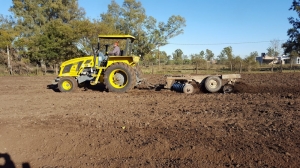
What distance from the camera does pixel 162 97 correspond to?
941 cm

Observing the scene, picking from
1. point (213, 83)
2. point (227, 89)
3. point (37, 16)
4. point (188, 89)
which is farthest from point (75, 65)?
point (37, 16)

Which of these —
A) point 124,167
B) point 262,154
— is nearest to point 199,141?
point 262,154

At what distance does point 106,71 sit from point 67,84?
191cm

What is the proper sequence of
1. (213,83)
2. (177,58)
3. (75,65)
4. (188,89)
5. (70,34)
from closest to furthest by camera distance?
(188,89)
(213,83)
(75,65)
(70,34)
(177,58)

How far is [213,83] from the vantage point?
10.2 meters

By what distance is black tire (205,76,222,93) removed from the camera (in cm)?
1013

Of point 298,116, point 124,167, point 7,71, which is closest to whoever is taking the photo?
point 124,167

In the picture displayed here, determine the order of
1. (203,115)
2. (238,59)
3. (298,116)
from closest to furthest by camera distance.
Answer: (298,116) → (203,115) → (238,59)

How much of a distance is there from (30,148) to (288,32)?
39.8 metres

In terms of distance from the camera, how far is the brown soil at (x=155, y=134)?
4.25m

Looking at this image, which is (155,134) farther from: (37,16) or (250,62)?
(37,16)

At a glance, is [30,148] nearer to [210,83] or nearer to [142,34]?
[210,83]

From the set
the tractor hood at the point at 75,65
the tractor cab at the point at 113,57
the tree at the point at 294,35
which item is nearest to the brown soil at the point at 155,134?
the tractor cab at the point at 113,57

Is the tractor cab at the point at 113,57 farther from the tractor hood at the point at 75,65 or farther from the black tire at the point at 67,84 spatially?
the black tire at the point at 67,84
